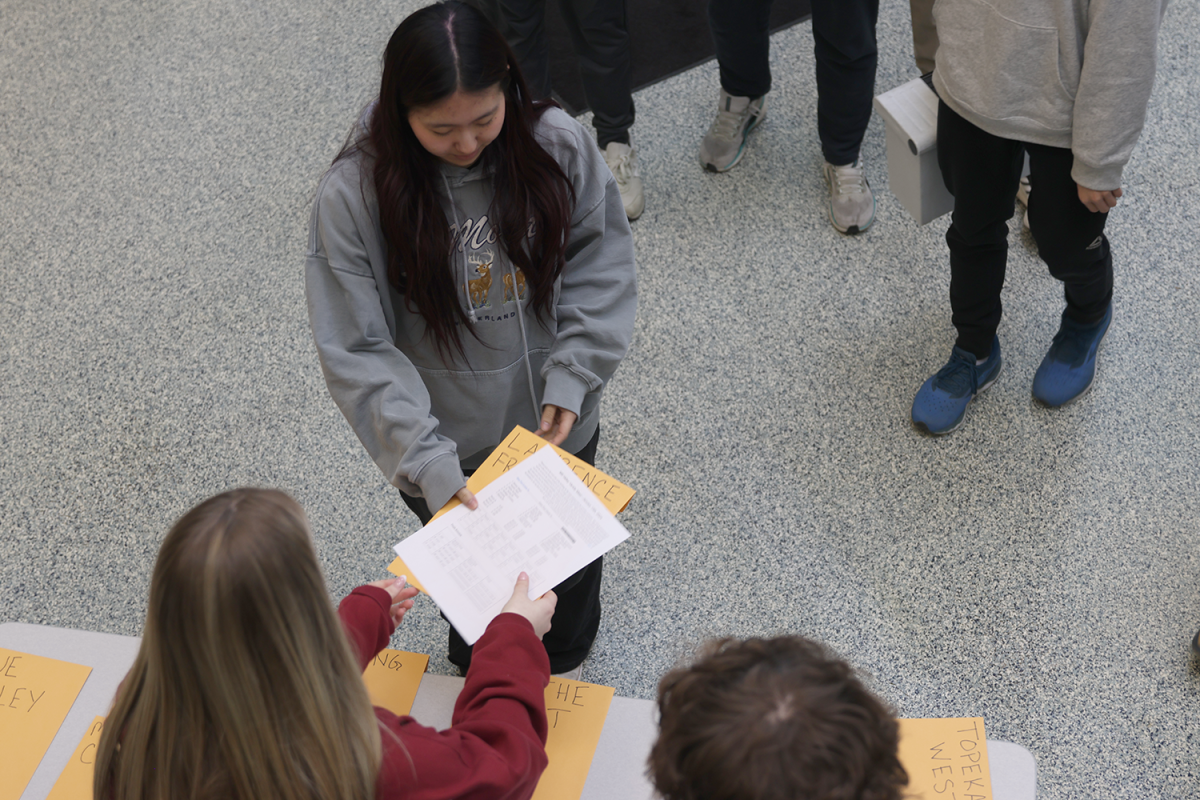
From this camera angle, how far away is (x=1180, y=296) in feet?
6.17

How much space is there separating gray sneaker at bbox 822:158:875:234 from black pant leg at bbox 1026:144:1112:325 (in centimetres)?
51

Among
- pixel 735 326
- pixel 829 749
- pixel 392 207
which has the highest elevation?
pixel 392 207

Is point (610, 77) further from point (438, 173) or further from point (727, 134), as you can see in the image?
point (438, 173)

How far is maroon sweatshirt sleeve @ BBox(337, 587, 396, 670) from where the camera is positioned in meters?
0.94

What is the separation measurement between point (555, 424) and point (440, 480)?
0.18m

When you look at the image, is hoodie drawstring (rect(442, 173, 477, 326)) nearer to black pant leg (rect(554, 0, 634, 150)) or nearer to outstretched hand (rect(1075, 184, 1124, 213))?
outstretched hand (rect(1075, 184, 1124, 213))

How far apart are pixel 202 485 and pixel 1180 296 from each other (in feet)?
6.51

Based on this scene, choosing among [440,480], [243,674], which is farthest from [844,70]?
[243,674]

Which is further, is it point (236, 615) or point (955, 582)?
point (955, 582)

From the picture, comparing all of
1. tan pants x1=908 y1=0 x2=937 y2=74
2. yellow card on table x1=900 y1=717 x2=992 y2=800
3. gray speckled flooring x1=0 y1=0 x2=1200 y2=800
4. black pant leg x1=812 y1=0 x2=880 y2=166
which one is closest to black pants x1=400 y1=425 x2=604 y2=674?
gray speckled flooring x1=0 y1=0 x2=1200 y2=800

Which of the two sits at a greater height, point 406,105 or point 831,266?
point 406,105

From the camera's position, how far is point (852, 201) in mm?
2072

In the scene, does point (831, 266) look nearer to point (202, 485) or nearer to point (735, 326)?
point (735, 326)

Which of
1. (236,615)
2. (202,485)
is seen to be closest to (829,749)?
(236,615)
